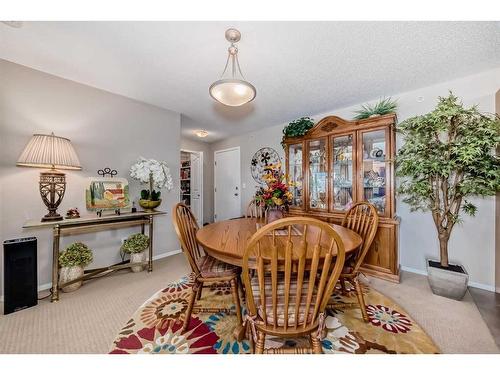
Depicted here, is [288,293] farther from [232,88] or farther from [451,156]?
[451,156]

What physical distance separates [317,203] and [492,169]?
5.70 ft

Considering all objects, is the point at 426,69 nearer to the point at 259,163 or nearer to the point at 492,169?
the point at 492,169

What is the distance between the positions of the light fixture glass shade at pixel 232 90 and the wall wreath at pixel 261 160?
2.33 m

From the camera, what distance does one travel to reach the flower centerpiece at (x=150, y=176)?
2.55 meters

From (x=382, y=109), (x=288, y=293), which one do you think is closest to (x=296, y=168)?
(x=382, y=109)

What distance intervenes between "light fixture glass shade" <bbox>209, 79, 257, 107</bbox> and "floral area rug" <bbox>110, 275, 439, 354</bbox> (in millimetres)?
1761

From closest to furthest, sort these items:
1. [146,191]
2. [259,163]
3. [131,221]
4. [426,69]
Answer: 1. [426,69]
2. [131,221]
3. [146,191]
4. [259,163]

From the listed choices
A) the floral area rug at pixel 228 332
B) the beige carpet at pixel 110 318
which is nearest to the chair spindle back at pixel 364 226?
the floral area rug at pixel 228 332

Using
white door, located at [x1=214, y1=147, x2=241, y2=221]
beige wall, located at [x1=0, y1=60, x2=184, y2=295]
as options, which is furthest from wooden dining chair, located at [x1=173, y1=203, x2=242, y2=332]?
white door, located at [x1=214, y1=147, x2=241, y2=221]

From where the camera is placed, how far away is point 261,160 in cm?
417

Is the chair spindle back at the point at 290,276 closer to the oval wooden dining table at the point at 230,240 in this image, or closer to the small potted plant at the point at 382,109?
the oval wooden dining table at the point at 230,240

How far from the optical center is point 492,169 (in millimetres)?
1701
